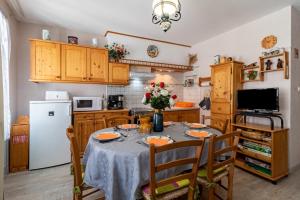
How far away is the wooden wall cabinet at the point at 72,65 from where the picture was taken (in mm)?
2912

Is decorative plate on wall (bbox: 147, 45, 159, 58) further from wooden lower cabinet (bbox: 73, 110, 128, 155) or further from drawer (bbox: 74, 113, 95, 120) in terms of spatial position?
drawer (bbox: 74, 113, 95, 120)

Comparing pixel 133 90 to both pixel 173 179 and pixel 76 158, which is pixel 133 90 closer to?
pixel 76 158

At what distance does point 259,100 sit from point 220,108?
0.69m

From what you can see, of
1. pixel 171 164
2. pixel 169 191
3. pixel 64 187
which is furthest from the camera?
pixel 64 187

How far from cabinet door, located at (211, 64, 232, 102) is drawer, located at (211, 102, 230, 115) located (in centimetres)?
8

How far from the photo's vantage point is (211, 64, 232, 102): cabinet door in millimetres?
2973

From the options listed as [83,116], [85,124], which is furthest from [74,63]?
[85,124]

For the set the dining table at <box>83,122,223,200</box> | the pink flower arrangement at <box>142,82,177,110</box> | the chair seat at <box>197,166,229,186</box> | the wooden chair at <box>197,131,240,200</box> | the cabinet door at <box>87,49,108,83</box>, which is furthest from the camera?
the cabinet door at <box>87,49,108,83</box>

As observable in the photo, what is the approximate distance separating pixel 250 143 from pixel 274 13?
2147 millimetres

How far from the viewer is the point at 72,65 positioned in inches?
124

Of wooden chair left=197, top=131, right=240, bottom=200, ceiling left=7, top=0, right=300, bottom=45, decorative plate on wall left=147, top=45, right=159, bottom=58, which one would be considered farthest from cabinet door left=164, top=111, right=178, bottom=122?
wooden chair left=197, top=131, right=240, bottom=200

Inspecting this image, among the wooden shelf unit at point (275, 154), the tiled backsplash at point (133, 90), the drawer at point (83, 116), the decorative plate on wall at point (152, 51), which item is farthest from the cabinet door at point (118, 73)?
the wooden shelf unit at point (275, 154)

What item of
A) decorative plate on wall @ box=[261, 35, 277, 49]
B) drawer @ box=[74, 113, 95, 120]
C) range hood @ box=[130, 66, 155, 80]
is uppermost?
decorative plate on wall @ box=[261, 35, 277, 49]

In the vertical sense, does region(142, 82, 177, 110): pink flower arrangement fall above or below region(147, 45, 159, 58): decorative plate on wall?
below
